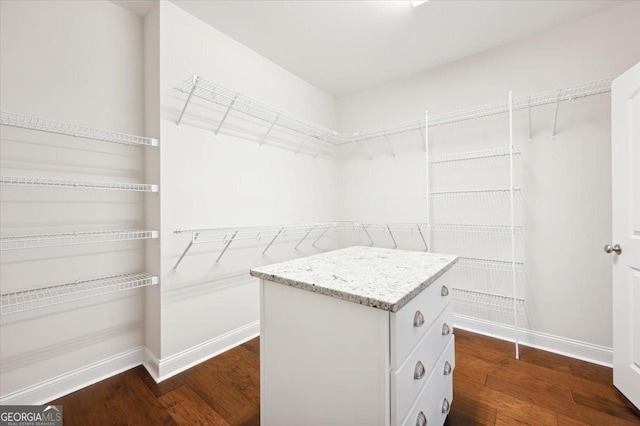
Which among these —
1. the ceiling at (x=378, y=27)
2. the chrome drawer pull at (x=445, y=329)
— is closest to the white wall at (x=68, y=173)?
the ceiling at (x=378, y=27)

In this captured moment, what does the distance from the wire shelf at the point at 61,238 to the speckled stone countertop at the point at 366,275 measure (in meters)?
1.09

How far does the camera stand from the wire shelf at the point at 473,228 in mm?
2323

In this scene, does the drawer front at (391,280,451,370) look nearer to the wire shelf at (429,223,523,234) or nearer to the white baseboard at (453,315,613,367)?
the wire shelf at (429,223,523,234)

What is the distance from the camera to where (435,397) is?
120 cm

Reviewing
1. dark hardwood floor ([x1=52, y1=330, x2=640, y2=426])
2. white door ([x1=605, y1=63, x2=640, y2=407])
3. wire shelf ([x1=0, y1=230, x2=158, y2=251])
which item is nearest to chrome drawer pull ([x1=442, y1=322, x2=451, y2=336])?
dark hardwood floor ([x1=52, y1=330, x2=640, y2=426])

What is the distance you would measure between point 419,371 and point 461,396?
0.93 m

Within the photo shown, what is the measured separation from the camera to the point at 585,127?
6.64ft

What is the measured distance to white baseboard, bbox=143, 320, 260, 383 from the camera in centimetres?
181

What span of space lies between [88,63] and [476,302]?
11.2 ft

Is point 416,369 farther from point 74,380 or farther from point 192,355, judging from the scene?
point 74,380

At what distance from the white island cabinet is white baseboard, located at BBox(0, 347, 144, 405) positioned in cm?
129

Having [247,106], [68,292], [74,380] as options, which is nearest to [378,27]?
[247,106]

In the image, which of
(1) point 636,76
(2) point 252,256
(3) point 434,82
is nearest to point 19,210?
(2) point 252,256

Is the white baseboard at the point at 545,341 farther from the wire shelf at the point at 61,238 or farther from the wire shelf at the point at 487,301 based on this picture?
the wire shelf at the point at 61,238
